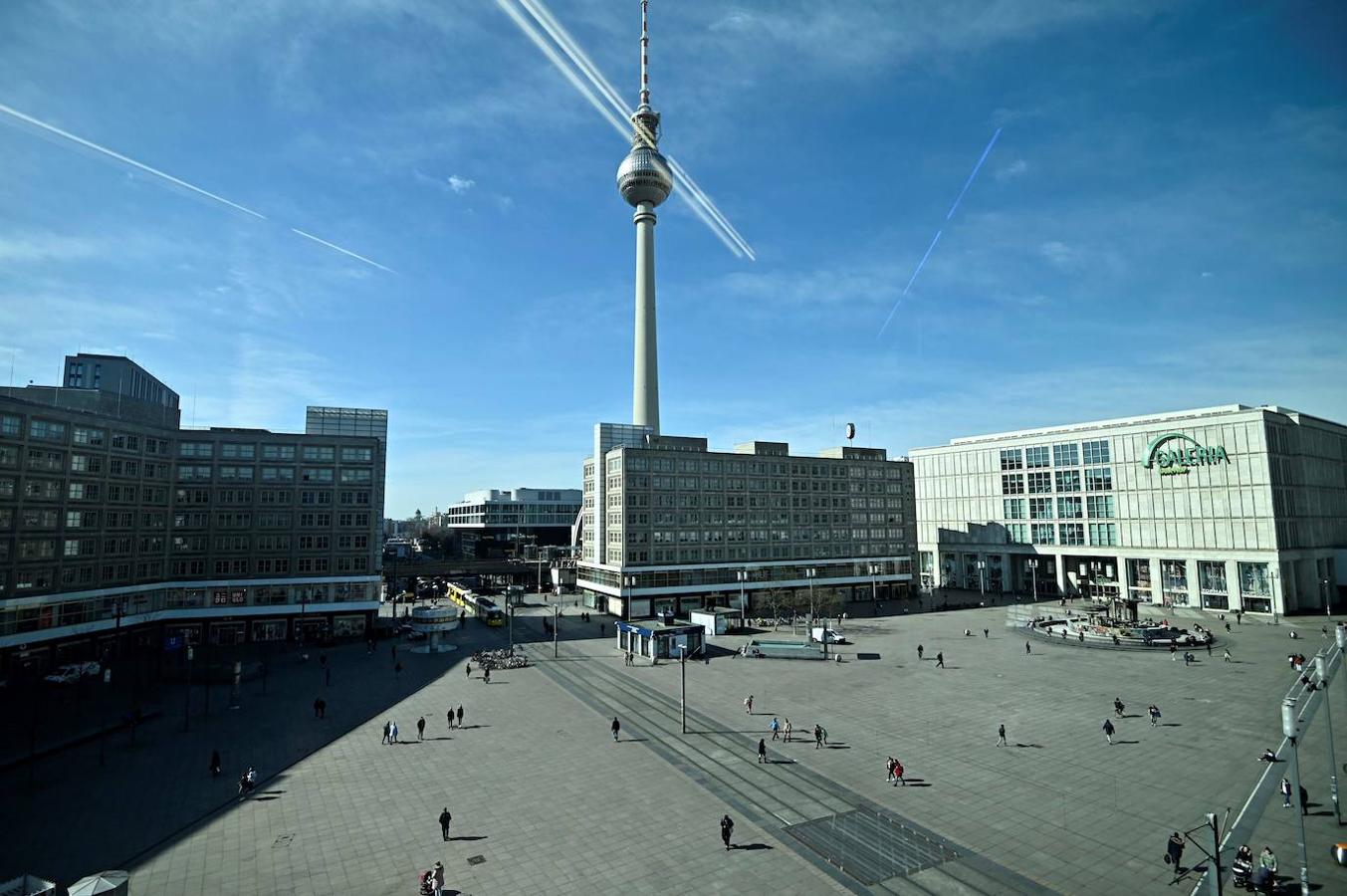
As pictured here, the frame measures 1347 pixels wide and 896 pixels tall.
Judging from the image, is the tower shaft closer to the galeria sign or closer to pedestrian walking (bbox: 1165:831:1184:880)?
the galeria sign

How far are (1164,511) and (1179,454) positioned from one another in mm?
8216

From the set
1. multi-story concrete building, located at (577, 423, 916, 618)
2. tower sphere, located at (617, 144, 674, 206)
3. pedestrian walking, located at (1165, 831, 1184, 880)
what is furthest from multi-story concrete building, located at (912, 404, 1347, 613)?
tower sphere, located at (617, 144, 674, 206)

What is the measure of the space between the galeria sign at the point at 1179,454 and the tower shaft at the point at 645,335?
252 ft

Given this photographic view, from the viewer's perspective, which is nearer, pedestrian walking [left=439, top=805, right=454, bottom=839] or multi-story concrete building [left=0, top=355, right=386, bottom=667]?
pedestrian walking [left=439, top=805, right=454, bottom=839]

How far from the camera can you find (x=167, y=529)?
6769 centimetres

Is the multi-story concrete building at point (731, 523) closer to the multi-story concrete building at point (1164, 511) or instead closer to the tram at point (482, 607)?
the tram at point (482, 607)

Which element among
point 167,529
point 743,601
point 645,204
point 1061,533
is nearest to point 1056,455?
point 1061,533

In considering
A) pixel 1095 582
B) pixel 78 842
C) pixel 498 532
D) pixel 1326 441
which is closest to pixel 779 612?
pixel 1095 582

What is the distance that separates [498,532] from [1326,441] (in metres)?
175

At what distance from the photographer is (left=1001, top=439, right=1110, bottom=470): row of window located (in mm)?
99250

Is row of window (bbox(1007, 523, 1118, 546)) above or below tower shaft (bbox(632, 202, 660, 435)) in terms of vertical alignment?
below

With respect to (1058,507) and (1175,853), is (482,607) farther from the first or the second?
(1058,507)

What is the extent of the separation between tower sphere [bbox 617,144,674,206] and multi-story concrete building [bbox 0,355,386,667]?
82.3 metres

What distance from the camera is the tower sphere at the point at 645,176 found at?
431 feet
